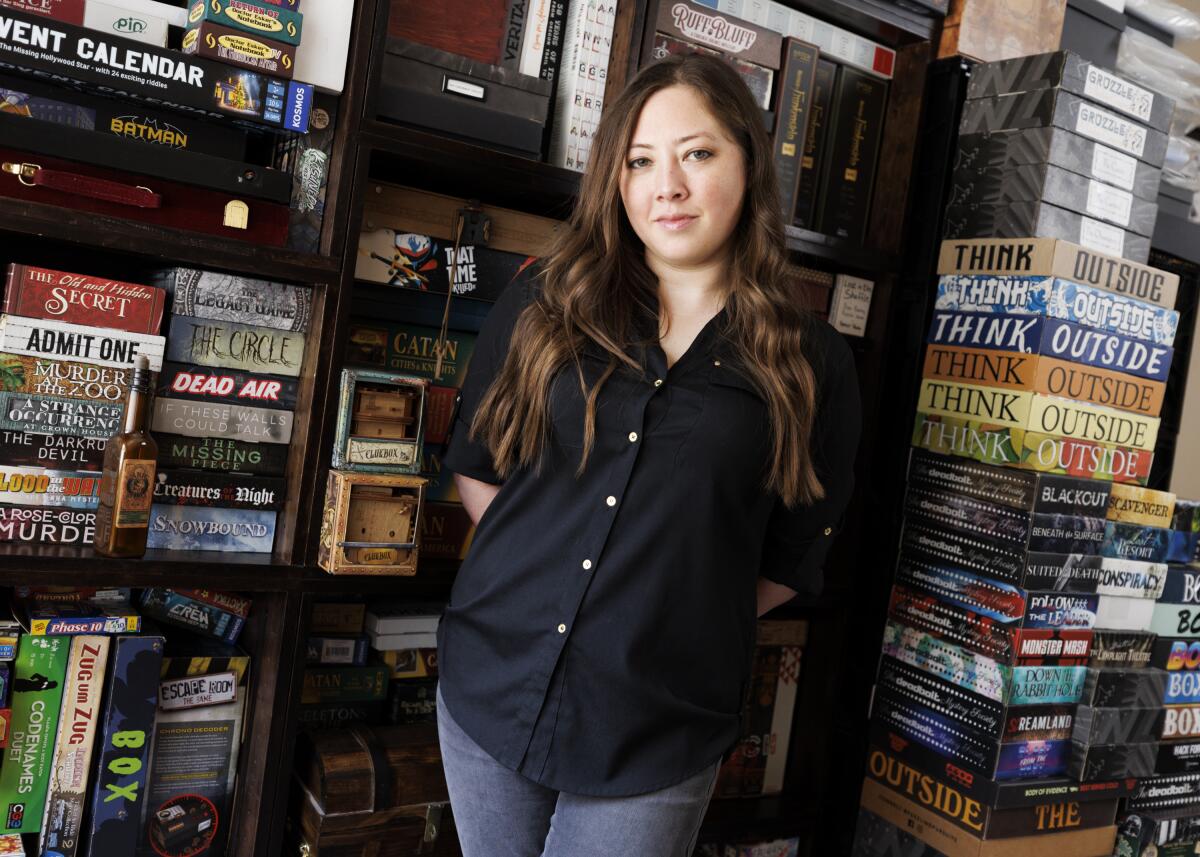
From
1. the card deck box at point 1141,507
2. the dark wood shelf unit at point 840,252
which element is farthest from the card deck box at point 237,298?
the card deck box at point 1141,507

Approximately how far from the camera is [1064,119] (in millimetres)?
2064

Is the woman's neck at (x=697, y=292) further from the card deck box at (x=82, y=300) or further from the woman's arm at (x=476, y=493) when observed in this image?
the card deck box at (x=82, y=300)

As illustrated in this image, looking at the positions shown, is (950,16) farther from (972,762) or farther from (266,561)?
(266,561)

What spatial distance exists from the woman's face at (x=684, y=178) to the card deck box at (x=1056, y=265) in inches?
33.7

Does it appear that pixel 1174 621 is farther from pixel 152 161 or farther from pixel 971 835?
pixel 152 161

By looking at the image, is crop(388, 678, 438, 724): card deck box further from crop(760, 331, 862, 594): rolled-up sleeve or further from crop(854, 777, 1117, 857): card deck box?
crop(854, 777, 1117, 857): card deck box

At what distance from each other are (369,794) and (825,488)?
0.93 meters

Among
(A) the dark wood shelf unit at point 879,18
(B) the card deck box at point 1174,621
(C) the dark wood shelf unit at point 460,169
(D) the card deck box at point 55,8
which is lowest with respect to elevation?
(B) the card deck box at point 1174,621

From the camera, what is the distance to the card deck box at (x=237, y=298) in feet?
5.40

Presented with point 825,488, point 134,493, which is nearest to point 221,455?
point 134,493

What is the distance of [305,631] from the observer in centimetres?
173

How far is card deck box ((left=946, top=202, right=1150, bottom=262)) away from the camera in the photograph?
6.82 feet

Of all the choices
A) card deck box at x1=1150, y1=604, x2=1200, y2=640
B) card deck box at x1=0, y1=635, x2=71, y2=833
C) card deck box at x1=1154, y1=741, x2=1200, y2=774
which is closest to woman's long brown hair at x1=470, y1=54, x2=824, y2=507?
card deck box at x1=0, y1=635, x2=71, y2=833

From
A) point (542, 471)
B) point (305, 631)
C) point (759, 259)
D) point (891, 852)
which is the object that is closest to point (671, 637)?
point (542, 471)
